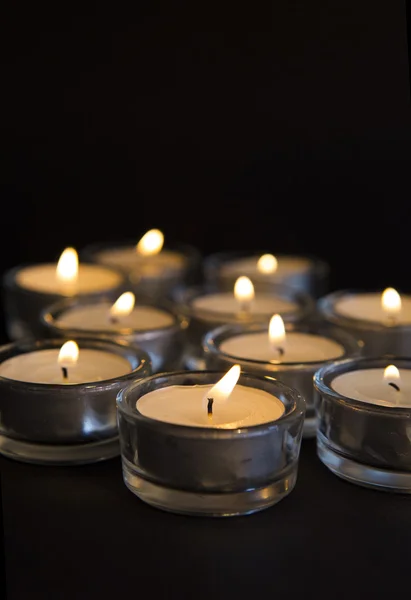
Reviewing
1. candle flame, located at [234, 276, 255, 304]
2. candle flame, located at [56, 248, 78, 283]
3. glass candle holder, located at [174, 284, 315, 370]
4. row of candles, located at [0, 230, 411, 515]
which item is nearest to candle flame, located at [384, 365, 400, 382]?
row of candles, located at [0, 230, 411, 515]

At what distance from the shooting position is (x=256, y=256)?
158 cm

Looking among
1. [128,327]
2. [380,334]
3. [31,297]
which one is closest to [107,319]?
[128,327]

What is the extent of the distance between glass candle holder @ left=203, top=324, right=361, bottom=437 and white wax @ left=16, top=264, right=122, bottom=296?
268 mm

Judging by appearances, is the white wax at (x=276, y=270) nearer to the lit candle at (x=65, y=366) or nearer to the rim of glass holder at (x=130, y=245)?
the rim of glass holder at (x=130, y=245)

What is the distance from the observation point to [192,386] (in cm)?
96

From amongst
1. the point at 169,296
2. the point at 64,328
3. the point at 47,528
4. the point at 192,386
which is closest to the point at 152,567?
the point at 47,528

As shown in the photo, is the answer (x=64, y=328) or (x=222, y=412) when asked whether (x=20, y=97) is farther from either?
(x=222, y=412)

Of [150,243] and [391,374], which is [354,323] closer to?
[391,374]

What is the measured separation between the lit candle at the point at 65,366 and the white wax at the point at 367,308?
33cm

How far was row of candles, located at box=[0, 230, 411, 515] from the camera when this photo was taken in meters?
0.83

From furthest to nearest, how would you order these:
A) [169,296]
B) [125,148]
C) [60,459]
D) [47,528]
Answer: [125,148] → [169,296] → [60,459] → [47,528]

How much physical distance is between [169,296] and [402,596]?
812 mm

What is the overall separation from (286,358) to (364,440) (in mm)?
253

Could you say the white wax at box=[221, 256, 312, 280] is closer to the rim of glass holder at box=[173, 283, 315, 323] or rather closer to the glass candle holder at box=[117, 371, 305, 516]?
the rim of glass holder at box=[173, 283, 315, 323]
